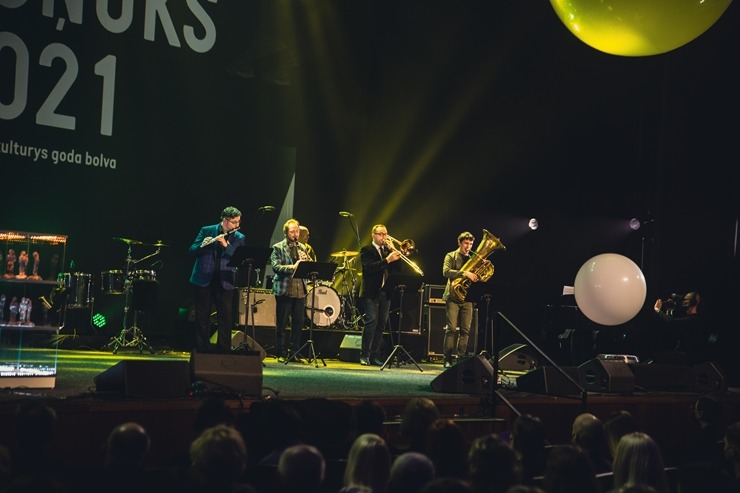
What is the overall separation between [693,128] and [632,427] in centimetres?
788

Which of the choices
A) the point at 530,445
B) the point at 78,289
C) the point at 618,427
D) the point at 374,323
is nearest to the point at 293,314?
the point at 374,323

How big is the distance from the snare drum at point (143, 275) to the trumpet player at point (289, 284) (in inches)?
81.7

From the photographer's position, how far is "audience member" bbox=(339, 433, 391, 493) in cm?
408

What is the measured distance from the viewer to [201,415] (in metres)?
5.62

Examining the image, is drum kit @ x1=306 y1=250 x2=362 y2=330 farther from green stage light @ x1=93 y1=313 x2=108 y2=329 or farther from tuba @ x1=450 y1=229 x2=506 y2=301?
green stage light @ x1=93 y1=313 x2=108 y2=329

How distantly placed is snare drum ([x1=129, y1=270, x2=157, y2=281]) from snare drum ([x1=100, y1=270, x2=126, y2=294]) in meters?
0.14

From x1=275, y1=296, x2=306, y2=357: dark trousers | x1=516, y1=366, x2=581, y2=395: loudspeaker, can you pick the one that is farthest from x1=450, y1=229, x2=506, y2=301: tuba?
x1=516, y1=366, x2=581, y2=395: loudspeaker

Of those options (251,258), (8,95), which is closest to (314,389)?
(251,258)

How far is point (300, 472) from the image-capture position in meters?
3.78

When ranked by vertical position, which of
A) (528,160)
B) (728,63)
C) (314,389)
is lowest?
(314,389)

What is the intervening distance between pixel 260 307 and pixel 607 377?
234 inches

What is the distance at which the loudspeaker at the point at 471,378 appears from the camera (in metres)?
8.71

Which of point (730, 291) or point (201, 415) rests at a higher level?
point (730, 291)

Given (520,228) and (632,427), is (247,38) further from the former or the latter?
(632,427)
